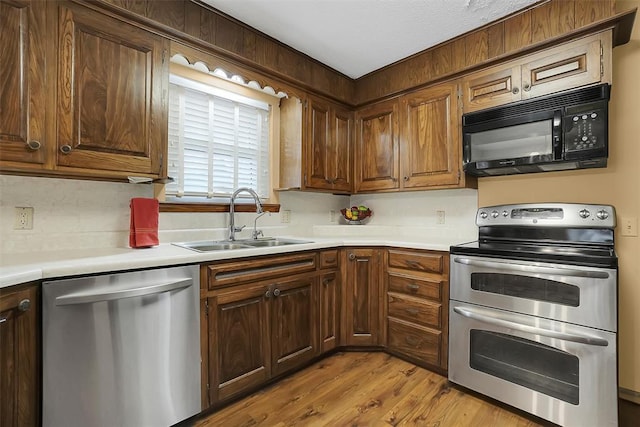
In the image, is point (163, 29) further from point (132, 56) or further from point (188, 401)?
point (188, 401)

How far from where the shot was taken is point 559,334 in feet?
5.20

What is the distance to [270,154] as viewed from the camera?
280 centimetres

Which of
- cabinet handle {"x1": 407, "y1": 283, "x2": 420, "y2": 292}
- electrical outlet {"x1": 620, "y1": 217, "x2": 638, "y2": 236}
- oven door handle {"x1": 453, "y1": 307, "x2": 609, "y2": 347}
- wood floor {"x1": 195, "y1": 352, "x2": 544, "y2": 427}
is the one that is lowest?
wood floor {"x1": 195, "y1": 352, "x2": 544, "y2": 427}

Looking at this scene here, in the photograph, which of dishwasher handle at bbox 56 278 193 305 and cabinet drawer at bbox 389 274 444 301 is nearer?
dishwasher handle at bbox 56 278 193 305

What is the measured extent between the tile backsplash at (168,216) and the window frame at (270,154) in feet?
0.20

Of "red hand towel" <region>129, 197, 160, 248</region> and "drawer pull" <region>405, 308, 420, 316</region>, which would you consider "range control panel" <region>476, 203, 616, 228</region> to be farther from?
"red hand towel" <region>129, 197, 160, 248</region>

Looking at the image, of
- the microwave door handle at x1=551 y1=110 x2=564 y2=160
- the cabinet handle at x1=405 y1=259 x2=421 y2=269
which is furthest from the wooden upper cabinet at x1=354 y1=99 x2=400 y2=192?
the microwave door handle at x1=551 y1=110 x2=564 y2=160

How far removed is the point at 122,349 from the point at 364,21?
7.87 ft

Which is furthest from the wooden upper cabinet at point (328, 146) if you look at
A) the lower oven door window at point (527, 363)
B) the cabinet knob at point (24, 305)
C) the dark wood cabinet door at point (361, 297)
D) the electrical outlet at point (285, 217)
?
the cabinet knob at point (24, 305)

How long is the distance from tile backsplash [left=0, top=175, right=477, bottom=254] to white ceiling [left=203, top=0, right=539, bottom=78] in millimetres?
1251

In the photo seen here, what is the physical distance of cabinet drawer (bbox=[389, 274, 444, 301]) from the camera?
212cm

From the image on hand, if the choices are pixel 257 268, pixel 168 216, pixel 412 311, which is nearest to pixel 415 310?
pixel 412 311

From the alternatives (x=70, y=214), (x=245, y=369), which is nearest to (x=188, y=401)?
(x=245, y=369)

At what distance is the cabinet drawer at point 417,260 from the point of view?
211 cm
